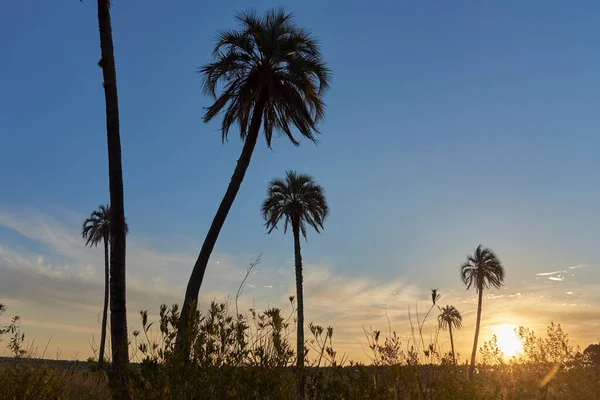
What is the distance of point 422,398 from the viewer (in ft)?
18.0

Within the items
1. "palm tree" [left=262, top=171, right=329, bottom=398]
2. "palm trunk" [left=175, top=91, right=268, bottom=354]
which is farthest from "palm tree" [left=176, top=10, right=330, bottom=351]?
"palm tree" [left=262, top=171, right=329, bottom=398]

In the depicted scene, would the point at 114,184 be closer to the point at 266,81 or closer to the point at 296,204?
the point at 266,81

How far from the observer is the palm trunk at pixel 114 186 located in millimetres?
7633

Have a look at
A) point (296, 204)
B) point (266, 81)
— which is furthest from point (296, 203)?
point (266, 81)

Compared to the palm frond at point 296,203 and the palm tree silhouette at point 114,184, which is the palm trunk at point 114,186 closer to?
the palm tree silhouette at point 114,184

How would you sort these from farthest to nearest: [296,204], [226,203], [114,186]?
1. [296,204]
2. [226,203]
3. [114,186]

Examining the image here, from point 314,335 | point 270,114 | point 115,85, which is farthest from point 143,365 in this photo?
point 270,114

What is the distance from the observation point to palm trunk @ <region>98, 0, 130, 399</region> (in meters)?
7.63

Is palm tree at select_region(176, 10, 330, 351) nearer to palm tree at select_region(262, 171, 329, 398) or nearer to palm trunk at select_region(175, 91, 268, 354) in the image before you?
palm trunk at select_region(175, 91, 268, 354)

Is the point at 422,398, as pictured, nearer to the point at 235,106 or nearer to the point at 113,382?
the point at 113,382

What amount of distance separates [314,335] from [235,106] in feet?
35.4

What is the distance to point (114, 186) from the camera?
866cm

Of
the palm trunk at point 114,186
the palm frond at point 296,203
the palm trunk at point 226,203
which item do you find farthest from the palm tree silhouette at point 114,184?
the palm frond at point 296,203

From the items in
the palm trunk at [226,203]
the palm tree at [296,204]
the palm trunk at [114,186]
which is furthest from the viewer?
the palm tree at [296,204]
